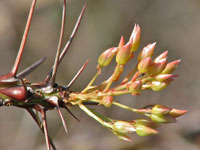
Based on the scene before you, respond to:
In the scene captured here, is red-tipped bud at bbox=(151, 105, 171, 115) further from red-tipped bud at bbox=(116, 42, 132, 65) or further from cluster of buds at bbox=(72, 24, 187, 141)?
red-tipped bud at bbox=(116, 42, 132, 65)

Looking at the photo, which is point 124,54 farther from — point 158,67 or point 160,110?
point 160,110

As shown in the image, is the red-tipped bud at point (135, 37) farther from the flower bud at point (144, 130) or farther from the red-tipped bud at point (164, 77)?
the flower bud at point (144, 130)

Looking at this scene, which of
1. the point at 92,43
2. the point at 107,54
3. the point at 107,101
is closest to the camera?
the point at 107,101

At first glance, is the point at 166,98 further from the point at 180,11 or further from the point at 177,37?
the point at 180,11

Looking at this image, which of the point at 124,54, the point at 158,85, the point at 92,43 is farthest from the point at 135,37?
the point at 92,43

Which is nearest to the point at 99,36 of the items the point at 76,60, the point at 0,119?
the point at 76,60

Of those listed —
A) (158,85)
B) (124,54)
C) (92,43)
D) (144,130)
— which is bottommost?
(144,130)
